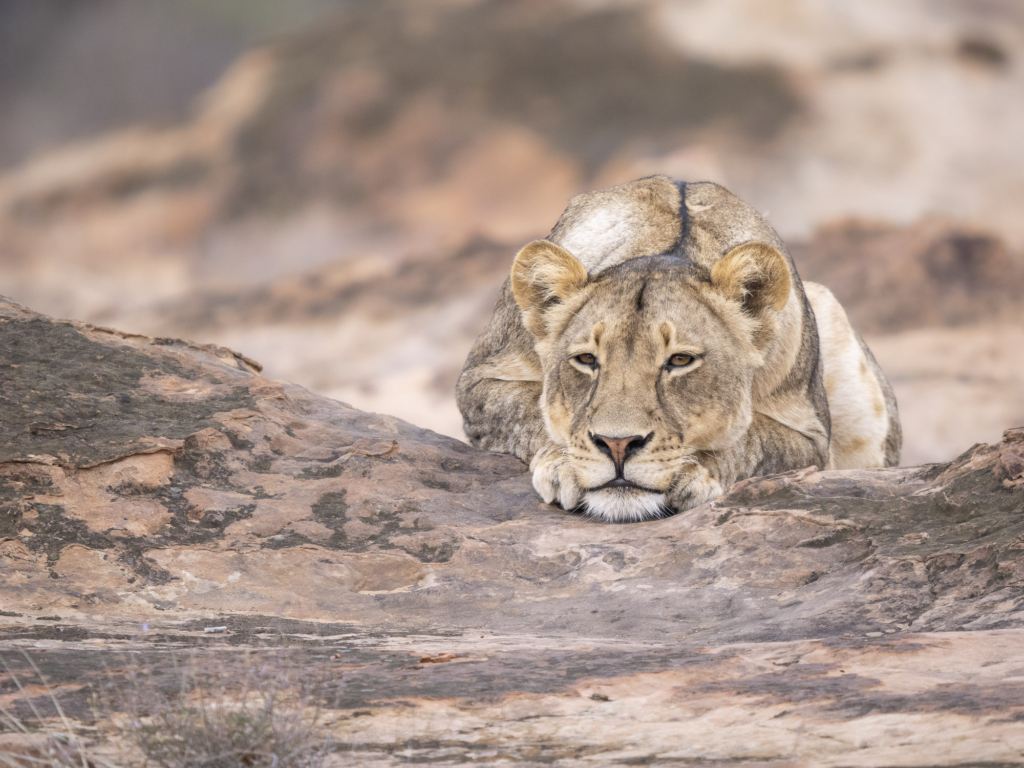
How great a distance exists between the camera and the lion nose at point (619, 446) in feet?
16.1

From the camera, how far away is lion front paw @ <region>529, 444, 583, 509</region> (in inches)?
207

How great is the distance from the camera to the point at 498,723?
2.82 meters

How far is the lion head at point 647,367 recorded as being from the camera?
503 centimetres

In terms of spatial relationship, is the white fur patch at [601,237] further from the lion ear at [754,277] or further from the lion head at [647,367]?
the lion ear at [754,277]

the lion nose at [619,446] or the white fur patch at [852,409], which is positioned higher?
the white fur patch at [852,409]

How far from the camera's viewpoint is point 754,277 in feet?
18.0

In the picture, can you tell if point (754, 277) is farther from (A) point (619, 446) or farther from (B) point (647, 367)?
(A) point (619, 446)

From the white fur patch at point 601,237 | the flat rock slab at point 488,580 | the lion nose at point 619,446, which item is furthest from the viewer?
the white fur patch at point 601,237

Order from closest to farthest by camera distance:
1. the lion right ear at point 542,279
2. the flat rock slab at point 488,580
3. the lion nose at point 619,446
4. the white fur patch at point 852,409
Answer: the flat rock slab at point 488,580 → the lion nose at point 619,446 → the lion right ear at point 542,279 → the white fur patch at point 852,409

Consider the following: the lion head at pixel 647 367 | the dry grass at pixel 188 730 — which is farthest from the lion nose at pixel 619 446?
the dry grass at pixel 188 730

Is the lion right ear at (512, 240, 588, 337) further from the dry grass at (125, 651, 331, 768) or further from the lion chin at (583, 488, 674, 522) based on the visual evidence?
the dry grass at (125, 651, 331, 768)

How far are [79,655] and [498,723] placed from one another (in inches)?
56.7

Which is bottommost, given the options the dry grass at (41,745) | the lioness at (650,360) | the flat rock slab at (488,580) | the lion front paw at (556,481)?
the dry grass at (41,745)

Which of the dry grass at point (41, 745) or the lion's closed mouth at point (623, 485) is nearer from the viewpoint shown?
the dry grass at point (41, 745)
